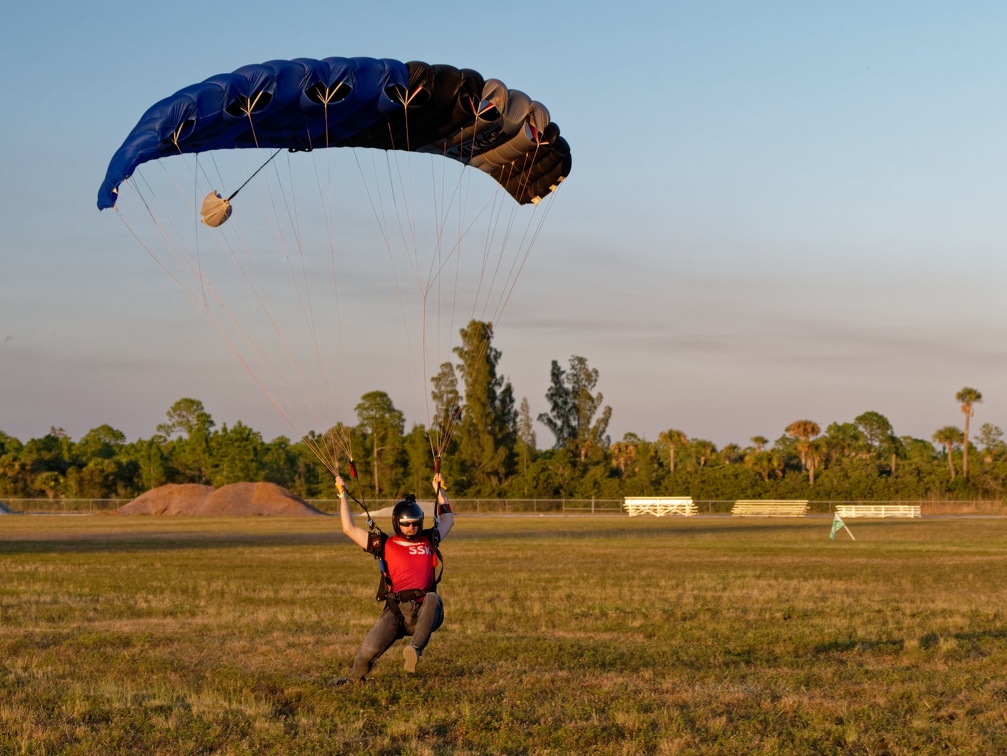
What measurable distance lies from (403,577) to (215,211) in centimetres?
673

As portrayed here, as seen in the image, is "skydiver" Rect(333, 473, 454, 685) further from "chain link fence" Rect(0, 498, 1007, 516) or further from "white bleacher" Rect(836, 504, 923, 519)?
"chain link fence" Rect(0, 498, 1007, 516)

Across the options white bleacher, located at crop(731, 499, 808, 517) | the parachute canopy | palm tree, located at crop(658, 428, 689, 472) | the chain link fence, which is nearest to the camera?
the parachute canopy

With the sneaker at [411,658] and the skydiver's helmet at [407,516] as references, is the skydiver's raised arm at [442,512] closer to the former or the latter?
the skydiver's helmet at [407,516]

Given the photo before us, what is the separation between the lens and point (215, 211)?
15.3 metres

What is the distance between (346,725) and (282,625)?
23.1 feet

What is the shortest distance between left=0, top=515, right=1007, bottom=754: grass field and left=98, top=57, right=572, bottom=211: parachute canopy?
6.38 m

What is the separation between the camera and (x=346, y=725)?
9320 mm

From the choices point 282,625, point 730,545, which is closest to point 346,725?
point 282,625

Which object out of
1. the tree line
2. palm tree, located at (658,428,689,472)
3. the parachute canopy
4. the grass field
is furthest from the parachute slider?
palm tree, located at (658,428,689,472)

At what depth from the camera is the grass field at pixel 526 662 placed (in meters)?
8.95

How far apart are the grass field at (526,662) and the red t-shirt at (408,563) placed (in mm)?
979

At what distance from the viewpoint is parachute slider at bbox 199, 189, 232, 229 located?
15273mm

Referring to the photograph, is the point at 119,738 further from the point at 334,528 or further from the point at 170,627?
the point at 334,528

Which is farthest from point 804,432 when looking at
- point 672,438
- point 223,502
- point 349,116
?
point 349,116
